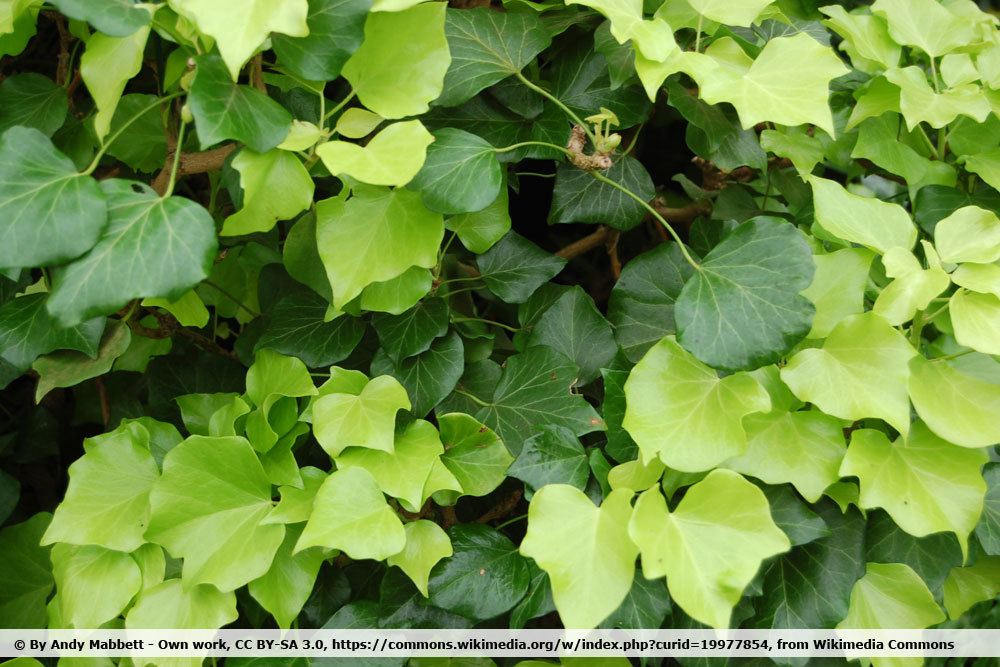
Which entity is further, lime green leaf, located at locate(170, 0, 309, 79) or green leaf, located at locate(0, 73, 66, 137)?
green leaf, located at locate(0, 73, 66, 137)

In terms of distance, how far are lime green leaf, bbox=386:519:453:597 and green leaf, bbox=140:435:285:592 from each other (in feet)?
0.39

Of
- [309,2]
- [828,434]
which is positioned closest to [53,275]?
[309,2]

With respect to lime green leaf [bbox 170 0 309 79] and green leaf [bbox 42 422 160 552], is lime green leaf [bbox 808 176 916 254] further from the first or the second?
green leaf [bbox 42 422 160 552]

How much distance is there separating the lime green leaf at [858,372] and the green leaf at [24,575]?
33.5 inches

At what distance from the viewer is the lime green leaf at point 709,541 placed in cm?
62

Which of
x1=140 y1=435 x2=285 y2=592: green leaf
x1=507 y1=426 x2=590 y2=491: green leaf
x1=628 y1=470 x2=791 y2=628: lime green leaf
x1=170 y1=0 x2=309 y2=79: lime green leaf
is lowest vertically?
x1=140 y1=435 x2=285 y2=592: green leaf

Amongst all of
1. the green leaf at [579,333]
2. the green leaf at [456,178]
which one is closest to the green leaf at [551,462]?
the green leaf at [579,333]

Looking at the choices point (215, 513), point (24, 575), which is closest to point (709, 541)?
point (215, 513)

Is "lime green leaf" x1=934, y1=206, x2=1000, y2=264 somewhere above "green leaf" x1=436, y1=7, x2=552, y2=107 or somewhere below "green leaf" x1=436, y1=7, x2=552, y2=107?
below

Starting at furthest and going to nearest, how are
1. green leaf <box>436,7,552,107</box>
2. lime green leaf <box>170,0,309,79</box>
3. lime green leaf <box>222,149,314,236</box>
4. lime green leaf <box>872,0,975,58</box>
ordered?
lime green leaf <box>872,0,975,58</box>, green leaf <box>436,7,552,107</box>, lime green leaf <box>222,149,314,236</box>, lime green leaf <box>170,0,309,79</box>

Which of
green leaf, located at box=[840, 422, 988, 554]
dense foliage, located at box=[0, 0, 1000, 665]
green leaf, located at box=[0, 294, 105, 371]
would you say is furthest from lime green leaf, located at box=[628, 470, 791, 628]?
green leaf, located at box=[0, 294, 105, 371]

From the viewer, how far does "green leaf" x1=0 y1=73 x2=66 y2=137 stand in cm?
92

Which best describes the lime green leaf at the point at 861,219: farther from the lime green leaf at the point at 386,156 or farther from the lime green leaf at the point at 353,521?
the lime green leaf at the point at 353,521

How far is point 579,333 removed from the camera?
2.90 feet
